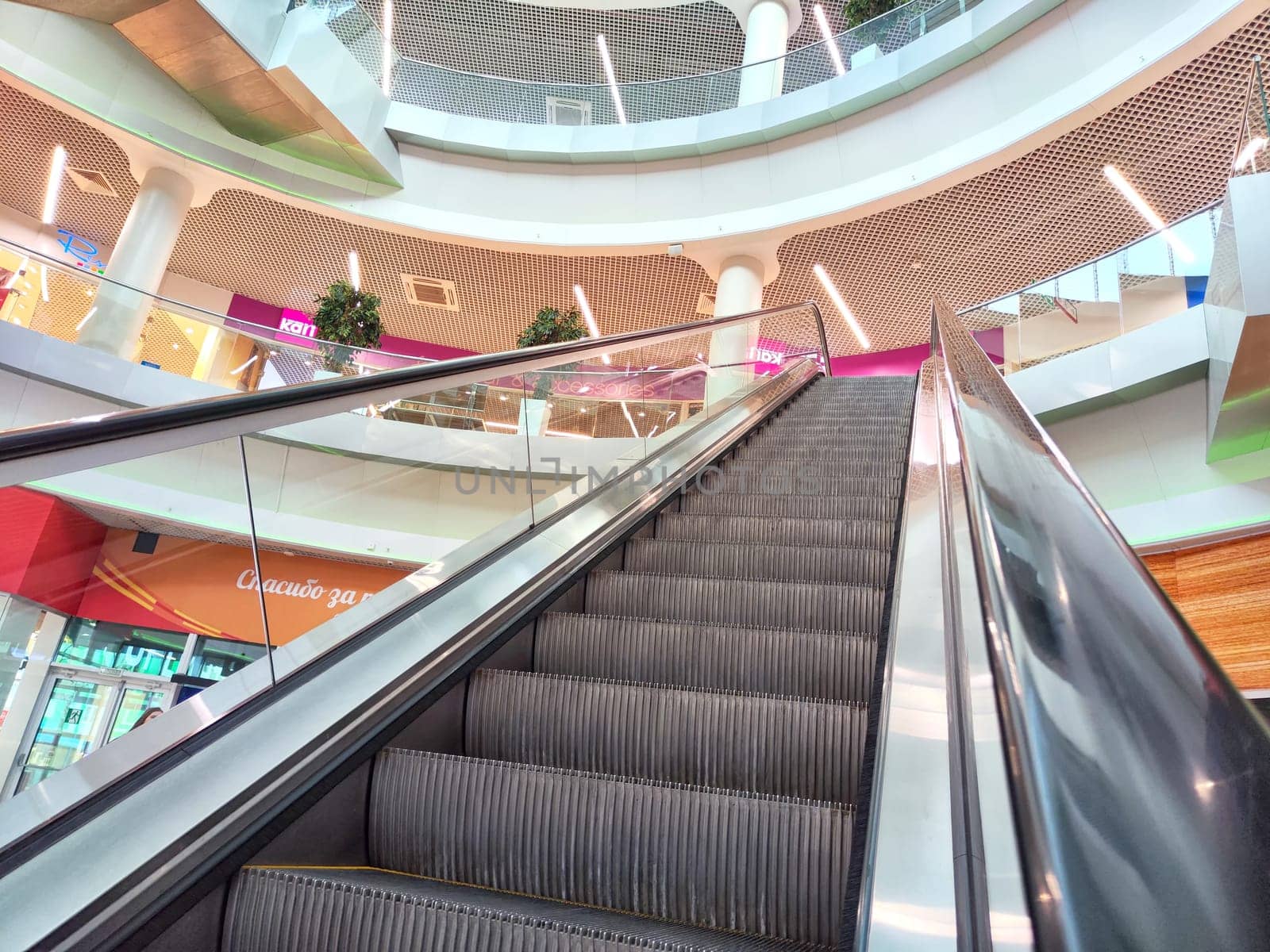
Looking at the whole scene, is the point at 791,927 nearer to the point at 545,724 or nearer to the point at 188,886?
the point at 545,724

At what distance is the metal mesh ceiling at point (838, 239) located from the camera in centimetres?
909

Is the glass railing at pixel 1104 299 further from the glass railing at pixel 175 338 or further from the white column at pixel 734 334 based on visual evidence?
the glass railing at pixel 175 338

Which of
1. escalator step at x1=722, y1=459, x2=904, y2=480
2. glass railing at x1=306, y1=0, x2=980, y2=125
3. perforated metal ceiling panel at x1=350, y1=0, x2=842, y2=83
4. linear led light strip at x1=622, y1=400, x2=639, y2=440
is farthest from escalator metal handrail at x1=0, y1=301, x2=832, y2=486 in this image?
perforated metal ceiling panel at x1=350, y1=0, x2=842, y2=83

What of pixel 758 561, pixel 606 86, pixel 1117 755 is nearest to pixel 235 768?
pixel 1117 755

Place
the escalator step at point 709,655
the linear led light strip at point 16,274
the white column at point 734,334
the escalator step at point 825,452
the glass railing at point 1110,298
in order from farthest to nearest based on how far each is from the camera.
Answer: the glass railing at point 1110,298 → the linear led light strip at point 16,274 → the white column at point 734,334 → the escalator step at point 825,452 → the escalator step at point 709,655

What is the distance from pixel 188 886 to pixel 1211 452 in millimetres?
8371

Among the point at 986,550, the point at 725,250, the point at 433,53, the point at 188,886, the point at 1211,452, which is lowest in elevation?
the point at 188,886

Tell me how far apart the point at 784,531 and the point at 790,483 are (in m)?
1.18

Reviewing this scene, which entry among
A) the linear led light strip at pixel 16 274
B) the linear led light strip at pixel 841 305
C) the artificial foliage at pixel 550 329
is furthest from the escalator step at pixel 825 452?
the linear led light strip at pixel 841 305

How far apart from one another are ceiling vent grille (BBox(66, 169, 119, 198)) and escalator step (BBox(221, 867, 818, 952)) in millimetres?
14084

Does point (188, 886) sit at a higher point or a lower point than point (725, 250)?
lower

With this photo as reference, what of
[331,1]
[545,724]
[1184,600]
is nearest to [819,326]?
[1184,600]

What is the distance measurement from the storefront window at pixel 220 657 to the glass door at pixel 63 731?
0.19 m

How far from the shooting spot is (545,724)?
193cm
